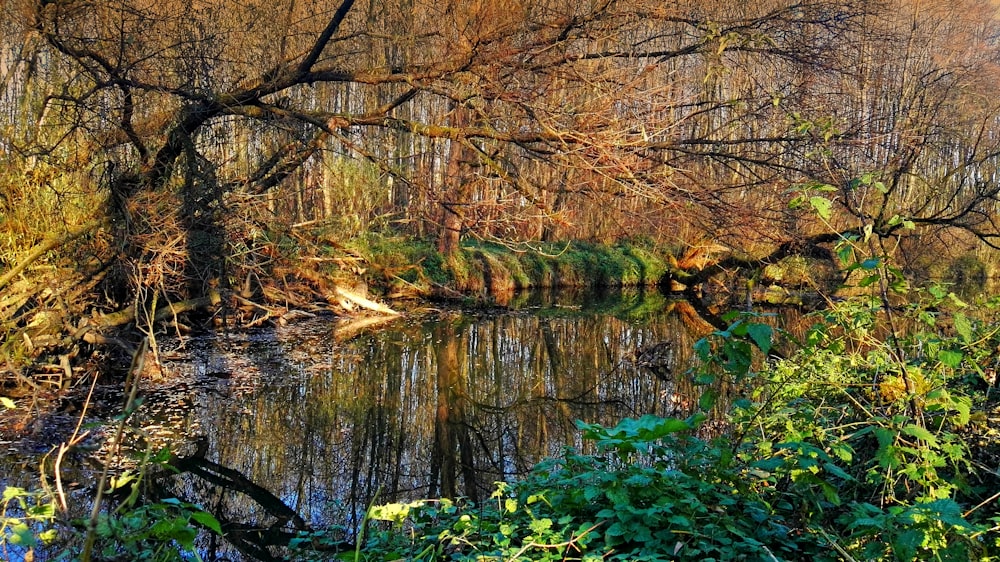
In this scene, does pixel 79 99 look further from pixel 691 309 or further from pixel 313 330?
pixel 691 309

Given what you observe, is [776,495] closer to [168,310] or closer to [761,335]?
[761,335]

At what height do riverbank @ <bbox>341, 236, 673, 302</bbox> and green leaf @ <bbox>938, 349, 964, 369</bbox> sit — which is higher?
green leaf @ <bbox>938, 349, 964, 369</bbox>

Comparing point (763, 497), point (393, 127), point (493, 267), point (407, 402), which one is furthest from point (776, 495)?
point (493, 267)

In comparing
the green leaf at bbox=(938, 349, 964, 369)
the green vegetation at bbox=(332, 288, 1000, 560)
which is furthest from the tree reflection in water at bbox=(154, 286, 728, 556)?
the green leaf at bbox=(938, 349, 964, 369)

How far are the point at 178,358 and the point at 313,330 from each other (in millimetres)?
2749

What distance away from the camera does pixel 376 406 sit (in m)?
6.64

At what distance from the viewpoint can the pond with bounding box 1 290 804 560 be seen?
14.8 feet

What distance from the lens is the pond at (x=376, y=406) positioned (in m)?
4.51

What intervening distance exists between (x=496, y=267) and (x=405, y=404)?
970cm

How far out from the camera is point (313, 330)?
10.4 metres

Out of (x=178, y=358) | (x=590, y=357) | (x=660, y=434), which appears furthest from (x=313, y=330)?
(x=660, y=434)

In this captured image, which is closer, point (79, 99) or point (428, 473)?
point (428, 473)

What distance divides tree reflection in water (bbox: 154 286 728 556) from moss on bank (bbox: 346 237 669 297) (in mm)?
1836

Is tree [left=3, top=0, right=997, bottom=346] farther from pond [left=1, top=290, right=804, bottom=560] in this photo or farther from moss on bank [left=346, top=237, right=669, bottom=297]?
moss on bank [left=346, top=237, right=669, bottom=297]
